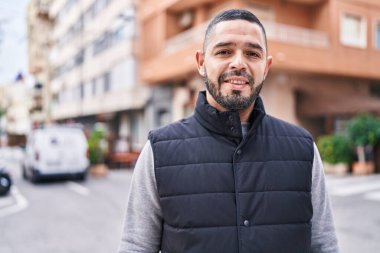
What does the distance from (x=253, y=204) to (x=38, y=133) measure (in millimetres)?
11848

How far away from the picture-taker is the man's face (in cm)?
164

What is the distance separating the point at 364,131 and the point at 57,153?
10012mm

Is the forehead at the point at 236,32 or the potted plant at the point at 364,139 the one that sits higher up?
the forehead at the point at 236,32

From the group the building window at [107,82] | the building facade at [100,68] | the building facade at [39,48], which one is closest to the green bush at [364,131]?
the building facade at [100,68]

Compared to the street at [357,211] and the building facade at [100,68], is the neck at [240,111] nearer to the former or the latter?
the street at [357,211]

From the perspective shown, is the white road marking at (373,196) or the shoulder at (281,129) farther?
the white road marking at (373,196)

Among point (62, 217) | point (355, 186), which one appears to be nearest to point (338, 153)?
point (355, 186)

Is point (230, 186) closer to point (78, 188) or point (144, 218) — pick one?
point (144, 218)

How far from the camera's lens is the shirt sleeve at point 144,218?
164cm

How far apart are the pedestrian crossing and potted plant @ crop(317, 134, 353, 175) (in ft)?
1.79

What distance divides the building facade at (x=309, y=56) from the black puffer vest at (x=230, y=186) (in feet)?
43.1

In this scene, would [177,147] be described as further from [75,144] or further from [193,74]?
[193,74]

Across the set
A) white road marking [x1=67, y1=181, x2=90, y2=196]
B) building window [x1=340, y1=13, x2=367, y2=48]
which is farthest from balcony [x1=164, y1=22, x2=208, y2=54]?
white road marking [x1=67, y1=181, x2=90, y2=196]

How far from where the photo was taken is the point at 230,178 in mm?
1616
